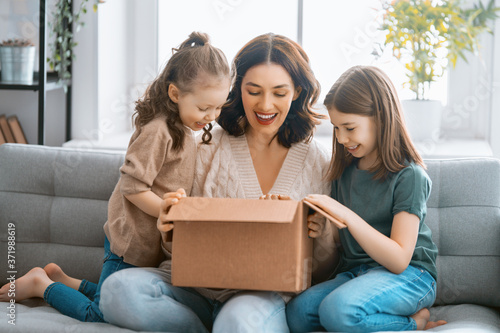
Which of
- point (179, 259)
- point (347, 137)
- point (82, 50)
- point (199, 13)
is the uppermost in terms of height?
point (199, 13)

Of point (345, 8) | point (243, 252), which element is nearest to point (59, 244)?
point (243, 252)

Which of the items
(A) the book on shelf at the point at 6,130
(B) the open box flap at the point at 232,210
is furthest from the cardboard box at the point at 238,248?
(A) the book on shelf at the point at 6,130

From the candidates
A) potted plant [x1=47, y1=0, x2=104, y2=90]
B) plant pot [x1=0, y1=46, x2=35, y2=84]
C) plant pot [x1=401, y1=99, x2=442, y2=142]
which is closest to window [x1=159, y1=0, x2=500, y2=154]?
plant pot [x1=401, y1=99, x2=442, y2=142]

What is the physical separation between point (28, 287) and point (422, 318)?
1.09 meters

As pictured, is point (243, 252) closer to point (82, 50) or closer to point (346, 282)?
point (346, 282)

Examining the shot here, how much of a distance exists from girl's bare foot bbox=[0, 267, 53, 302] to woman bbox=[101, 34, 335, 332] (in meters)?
0.33

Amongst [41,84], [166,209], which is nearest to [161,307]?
[166,209]

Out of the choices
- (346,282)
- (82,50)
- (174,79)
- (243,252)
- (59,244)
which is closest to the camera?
(243,252)

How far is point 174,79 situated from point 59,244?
0.69 meters

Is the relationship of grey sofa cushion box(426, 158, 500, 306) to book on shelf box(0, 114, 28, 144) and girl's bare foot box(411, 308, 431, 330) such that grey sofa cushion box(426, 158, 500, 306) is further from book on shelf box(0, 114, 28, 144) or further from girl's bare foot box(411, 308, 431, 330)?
book on shelf box(0, 114, 28, 144)

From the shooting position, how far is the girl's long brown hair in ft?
5.24

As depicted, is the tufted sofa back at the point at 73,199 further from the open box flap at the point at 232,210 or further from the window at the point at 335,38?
the window at the point at 335,38

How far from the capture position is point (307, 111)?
178 centimetres

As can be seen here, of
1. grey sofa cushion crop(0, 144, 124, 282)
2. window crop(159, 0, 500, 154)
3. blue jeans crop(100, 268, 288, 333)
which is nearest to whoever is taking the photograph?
blue jeans crop(100, 268, 288, 333)
